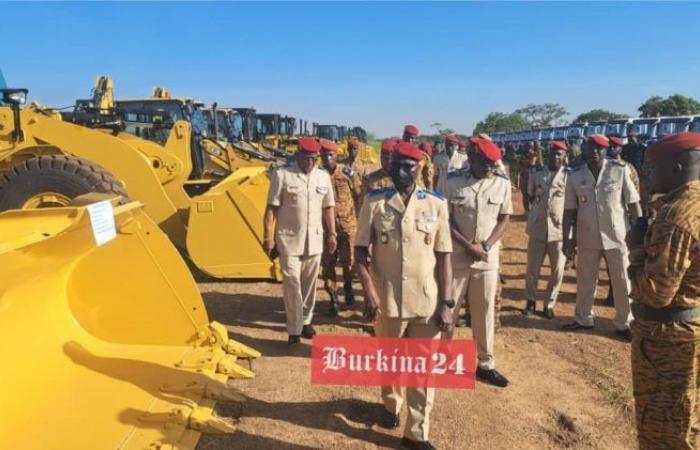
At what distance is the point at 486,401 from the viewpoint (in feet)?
12.0

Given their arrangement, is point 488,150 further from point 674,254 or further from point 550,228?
point 550,228

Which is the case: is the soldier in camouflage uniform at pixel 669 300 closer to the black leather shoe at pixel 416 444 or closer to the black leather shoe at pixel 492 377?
the black leather shoe at pixel 416 444

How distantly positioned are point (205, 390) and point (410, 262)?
4.61 ft

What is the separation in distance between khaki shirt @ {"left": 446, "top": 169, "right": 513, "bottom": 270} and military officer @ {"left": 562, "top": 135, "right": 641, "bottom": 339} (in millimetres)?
1310

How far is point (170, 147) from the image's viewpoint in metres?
6.91

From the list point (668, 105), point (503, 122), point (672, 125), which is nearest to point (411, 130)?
point (672, 125)

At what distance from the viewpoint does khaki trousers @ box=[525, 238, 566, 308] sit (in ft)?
17.6

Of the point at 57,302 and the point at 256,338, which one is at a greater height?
the point at 57,302

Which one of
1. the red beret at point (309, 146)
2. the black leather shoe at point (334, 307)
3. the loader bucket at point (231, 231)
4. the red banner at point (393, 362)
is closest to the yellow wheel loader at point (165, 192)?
the loader bucket at point (231, 231)

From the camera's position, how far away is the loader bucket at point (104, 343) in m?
2.31

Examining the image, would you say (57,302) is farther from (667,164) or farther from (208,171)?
(208,171)

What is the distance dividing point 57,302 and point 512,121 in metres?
70.9

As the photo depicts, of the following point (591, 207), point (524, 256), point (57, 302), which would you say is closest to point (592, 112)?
point (524, 256)

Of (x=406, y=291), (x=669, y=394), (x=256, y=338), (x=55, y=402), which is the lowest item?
(x=256, y=338)
